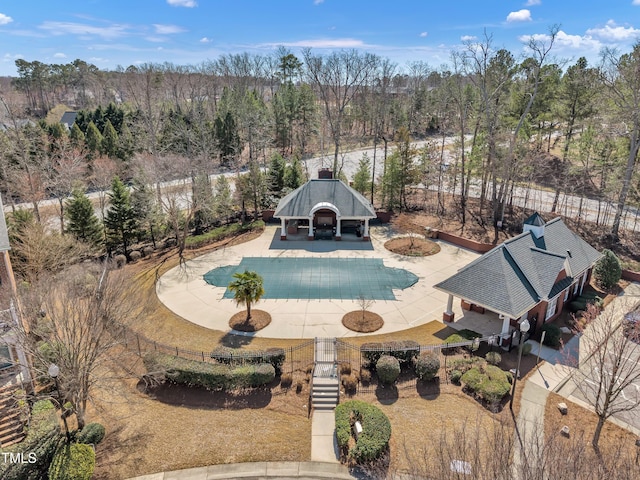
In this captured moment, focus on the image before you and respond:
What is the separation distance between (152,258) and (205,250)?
429cm

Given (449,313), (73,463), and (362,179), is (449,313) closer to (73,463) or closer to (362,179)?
(73,463)

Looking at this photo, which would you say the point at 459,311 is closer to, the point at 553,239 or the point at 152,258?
the point at 553,239

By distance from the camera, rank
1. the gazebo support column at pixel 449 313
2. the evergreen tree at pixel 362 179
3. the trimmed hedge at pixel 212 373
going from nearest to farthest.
A: the trimmed hedge at pixel 212 373
the gazebo support column at pixel 449 313
the evergreen tree at pixel 362 179

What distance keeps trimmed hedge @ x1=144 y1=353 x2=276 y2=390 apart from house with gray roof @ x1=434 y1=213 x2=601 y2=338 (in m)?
11.5

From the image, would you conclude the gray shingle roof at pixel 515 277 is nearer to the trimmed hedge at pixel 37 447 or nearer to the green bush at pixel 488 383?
the green bush at pixel 488 383

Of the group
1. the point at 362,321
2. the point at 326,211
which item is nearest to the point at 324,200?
the point at 326,211

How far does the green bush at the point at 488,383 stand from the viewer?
17922mm

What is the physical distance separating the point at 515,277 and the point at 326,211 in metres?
19.1

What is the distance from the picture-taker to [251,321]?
24.5 metres

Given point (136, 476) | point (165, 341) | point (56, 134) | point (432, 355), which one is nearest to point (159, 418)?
point (136, 476)

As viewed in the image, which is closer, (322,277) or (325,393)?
(325,393)

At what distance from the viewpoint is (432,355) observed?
65.1 ft

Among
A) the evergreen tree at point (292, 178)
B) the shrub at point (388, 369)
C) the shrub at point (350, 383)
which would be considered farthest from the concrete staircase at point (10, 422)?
the evergreen tree at point (292, 178)

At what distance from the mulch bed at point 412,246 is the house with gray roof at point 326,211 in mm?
2681
